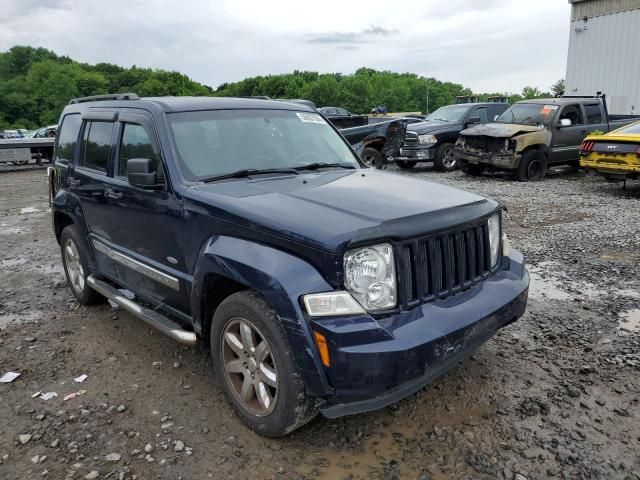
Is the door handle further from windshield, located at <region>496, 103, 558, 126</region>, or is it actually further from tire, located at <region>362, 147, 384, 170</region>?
windshield, located at <region>496, 103, 558, 126</region>

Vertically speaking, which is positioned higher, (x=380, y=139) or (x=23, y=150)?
(x=23, y=150)

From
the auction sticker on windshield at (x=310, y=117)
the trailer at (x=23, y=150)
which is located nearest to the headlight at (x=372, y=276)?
the auction sticker on windshield at (x=310, y=117)

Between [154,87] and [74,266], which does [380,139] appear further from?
[154,87]

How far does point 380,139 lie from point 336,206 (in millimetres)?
11566

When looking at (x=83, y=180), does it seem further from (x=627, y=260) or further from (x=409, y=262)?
(x=627, y=260)

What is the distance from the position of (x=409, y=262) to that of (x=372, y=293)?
27 centimetres

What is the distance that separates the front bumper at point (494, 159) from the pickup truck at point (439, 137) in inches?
63.3

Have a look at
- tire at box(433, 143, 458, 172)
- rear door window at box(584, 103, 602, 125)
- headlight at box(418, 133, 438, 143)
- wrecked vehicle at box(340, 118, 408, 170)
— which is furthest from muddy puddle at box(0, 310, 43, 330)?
rear door window at box(584, 103, 602, 125)

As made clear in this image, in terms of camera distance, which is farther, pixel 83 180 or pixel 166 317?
pixel 83 180

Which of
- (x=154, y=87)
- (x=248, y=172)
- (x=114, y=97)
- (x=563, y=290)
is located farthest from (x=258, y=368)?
(x=154, y=87)

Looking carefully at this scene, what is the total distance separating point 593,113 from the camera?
12.9m

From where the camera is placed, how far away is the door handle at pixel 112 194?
3.89 metres

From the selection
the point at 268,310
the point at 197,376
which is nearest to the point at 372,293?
the point at 268,310

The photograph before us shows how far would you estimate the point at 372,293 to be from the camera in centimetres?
256
